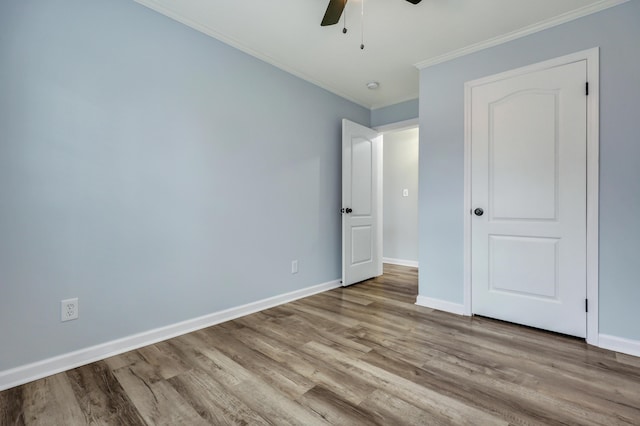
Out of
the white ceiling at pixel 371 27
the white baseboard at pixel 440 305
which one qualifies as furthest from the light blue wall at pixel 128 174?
the white baseboard at pixel 440 305

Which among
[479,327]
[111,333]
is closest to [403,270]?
[479,327]

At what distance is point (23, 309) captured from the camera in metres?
1.66

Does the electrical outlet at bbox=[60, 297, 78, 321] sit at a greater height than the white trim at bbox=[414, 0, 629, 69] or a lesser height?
lesser

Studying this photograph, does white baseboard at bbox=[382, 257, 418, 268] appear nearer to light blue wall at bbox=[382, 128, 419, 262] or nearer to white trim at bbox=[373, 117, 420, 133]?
light blue wall at bbox=[382, 128, 419, 262]

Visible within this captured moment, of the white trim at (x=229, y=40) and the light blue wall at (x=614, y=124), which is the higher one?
the white trim at (x=229, y=40)

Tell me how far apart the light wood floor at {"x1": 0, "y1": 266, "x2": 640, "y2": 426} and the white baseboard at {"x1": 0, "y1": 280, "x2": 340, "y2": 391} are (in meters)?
0.06

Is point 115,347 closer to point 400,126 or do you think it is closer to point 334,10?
point 334,10

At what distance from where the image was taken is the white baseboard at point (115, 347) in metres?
1.64

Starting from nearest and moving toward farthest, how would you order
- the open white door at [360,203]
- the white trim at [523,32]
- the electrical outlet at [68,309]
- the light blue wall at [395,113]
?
1. the electrical outlet at [68,309]
2. the white trim at [523,32]
3. the open white door at [360,203]
4. the light blue wall at [395,113]

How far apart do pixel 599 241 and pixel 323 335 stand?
6.90ft

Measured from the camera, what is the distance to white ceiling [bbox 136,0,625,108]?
213 centimetres

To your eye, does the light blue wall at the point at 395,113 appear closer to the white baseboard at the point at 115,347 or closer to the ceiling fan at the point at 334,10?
the ceiling fan at the point at 334,10

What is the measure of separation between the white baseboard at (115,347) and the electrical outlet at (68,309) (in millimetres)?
221

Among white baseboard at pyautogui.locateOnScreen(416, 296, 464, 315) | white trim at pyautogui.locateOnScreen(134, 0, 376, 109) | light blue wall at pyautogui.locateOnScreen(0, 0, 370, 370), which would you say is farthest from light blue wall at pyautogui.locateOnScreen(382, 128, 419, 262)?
light blue wall at pyautogui.locateOnScreen(0, 0, 370, 370)
